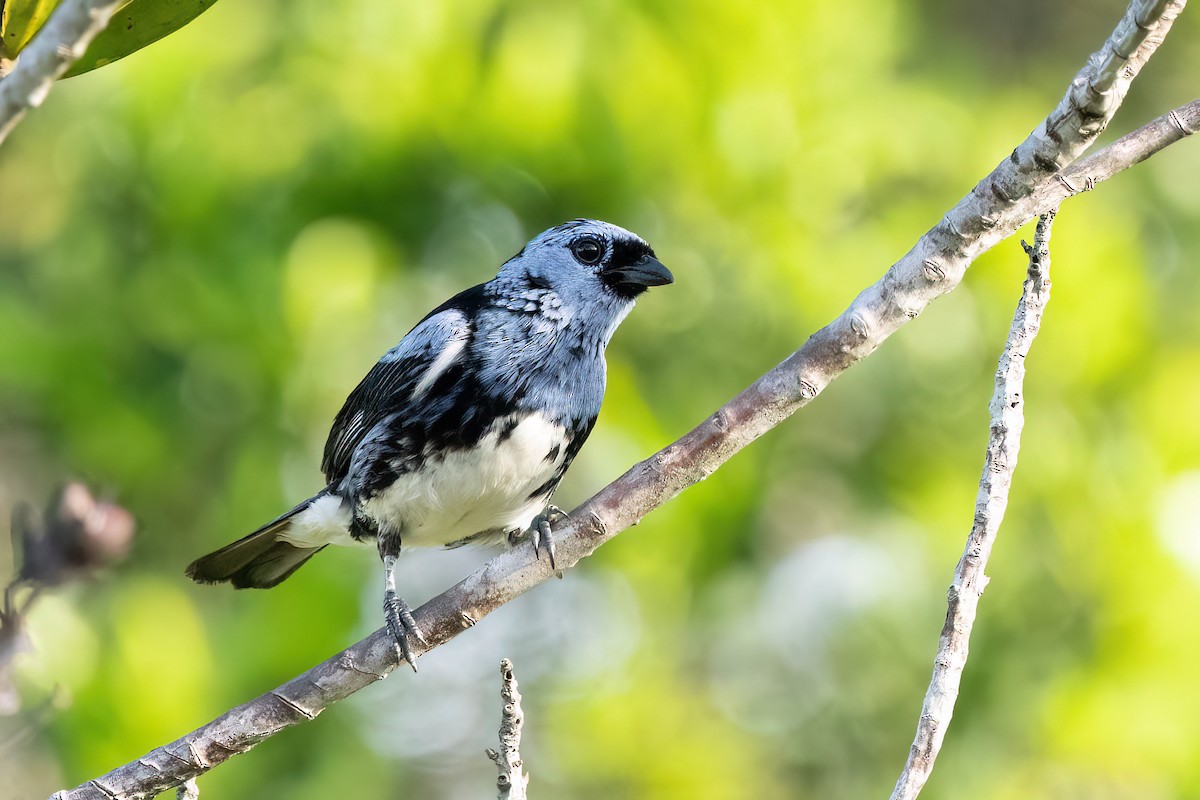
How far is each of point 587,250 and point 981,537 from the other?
2.10m

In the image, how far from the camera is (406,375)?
143 inches

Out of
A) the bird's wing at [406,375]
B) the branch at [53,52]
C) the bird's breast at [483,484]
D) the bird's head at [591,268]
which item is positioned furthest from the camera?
the bird's head at [591,268]

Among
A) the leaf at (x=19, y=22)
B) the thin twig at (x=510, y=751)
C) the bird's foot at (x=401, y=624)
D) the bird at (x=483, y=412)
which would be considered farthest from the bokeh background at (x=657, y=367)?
the leaf at (x=19, y=22)

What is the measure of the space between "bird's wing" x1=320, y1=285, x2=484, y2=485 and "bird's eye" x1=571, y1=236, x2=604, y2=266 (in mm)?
309

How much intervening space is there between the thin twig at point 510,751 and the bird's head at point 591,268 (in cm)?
176

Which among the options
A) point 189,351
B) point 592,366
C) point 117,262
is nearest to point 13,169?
point 117,262

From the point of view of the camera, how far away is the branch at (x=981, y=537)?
1.83m

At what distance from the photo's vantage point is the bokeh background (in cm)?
498

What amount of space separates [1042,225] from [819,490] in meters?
4.15

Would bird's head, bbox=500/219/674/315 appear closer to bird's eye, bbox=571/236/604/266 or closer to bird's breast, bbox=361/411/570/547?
bird's eye, bbox=571/236/604/266

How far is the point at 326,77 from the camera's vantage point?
550cm

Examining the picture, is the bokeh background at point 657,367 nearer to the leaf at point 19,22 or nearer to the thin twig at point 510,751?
the thin twig at point 510,751

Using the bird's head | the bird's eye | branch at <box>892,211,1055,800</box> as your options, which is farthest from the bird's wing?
branch at <box>892,211,1055,800</box>

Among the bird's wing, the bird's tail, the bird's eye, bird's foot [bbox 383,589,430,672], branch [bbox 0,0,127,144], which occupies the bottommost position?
branch [bbox 0,0,127,144]
